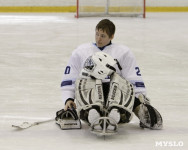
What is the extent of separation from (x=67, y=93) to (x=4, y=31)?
230 inches

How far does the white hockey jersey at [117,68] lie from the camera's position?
353 centimetres

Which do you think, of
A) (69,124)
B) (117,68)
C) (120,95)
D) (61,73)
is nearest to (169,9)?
(61,73)

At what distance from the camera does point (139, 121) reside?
147 inches

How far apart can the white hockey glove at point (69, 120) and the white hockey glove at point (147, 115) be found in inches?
14.4

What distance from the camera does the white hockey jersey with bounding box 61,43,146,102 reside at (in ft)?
11.6

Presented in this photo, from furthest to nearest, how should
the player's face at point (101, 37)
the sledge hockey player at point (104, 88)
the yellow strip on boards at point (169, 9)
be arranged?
the yellow strip on boards at point (169, 9), the player's face at point (101, 37), the sledge hockey player at point (104, 88)

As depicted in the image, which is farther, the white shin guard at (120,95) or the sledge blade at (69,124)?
the sledge blade at (69,124)

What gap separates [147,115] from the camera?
3477 millimetres

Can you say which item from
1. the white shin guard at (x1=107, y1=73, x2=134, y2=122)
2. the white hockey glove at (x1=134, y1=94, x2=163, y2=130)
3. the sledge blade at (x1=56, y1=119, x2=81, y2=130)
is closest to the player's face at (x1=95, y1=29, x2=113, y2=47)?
the white shin guard at (x1=107, y1=73, x2=134, y2=122)

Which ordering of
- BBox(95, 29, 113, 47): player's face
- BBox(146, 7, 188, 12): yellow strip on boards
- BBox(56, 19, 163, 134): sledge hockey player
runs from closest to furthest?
BBox(56, 19, 163, 134): sledge hockey player < BBox(95, 29, 113, 47): player's face < BBox(146, 7, 188, 12): yellow strip on boards

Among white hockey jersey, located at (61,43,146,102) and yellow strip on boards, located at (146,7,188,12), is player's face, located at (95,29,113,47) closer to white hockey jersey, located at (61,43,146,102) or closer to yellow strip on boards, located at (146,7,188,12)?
white hockey jersey, located at (61,43,146,102)

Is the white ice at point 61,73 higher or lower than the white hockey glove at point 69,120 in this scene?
lower

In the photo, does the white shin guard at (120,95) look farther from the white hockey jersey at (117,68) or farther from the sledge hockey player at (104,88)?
the white hockey jersey at (117,68)

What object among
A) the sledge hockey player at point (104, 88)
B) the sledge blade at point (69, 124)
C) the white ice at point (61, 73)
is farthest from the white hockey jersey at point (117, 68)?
the white ice at point (61, 73)
